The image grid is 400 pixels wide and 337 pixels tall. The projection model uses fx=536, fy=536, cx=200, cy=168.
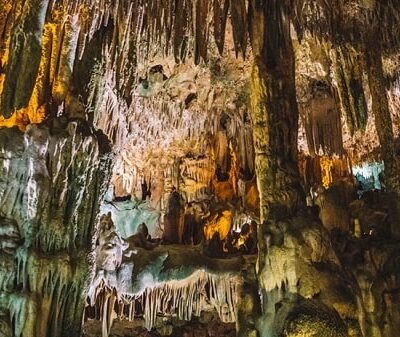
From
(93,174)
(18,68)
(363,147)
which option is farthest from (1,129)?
(363,147)

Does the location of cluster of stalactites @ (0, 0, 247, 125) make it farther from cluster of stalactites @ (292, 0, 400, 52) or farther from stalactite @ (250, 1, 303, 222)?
cluster of stalactites @ (292, 0, 400, 52)

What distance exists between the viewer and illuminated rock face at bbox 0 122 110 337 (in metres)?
5.30

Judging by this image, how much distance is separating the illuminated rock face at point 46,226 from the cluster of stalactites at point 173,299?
95.5 inches

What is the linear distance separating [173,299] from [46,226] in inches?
148

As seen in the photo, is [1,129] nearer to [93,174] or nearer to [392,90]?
[93,174]

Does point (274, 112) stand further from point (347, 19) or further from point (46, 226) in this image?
point (46, 226)

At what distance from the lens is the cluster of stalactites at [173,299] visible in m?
8.46

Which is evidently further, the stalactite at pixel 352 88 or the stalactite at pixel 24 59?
the stalactite at pixel 352 88

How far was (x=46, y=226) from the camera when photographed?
5.65 meters

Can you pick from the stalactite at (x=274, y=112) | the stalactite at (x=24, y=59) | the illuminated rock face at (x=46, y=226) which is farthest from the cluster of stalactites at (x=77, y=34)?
the illuminated rock face at (x=46, y=226)

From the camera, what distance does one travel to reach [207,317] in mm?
10141

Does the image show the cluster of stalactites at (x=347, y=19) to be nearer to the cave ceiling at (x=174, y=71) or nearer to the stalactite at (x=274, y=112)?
the cave ceiling at (x=174, y=71)

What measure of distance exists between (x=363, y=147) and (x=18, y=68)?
7.38 meters

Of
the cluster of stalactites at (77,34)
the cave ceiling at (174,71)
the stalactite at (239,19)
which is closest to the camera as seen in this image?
the cluster of stalactites at (77,34)
